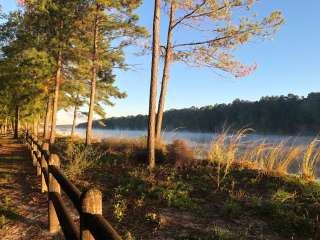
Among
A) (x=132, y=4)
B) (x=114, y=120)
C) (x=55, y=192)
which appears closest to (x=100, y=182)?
(x=55, y=192)

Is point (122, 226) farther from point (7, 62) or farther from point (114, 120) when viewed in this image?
point (114, 120)

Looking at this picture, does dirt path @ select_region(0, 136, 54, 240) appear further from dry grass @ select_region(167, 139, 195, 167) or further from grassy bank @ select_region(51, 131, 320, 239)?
dry grass @ select_region(167, 139, 195, 167)

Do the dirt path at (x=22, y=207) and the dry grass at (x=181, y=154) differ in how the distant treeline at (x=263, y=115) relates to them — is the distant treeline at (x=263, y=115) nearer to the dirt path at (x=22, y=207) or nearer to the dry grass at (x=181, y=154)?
the dry grass at (x=181, y=154)

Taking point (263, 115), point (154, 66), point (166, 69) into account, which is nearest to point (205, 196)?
point (154, 66)

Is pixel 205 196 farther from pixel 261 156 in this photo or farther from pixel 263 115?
pixel 263 115

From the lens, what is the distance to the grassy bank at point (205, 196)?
5727 millimetres

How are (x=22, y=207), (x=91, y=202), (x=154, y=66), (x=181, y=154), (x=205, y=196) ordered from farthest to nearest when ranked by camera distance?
(x=181, y=154)
(x=154, y=66)
(x=205, y=196)
(x=22, y=207)
(x=91, y=202)

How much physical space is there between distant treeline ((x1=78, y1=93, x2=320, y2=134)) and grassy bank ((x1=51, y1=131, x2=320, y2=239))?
5956 cm

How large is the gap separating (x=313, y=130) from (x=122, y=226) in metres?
81.3

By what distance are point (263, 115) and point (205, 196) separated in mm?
84439

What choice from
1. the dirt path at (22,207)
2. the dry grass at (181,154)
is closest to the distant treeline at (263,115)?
the dry grass at (181,154)

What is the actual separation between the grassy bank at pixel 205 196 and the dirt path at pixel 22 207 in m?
1.11

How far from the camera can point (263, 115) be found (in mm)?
88125

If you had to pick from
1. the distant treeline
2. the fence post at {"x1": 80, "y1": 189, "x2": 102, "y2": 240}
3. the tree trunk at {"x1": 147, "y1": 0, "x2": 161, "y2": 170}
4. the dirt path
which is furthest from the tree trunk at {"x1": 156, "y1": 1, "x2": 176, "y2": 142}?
the distant treeline
